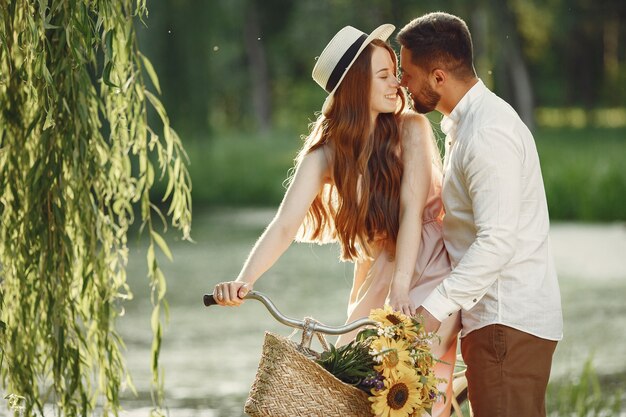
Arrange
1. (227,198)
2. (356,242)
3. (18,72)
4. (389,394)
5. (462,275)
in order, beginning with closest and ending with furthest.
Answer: (389,394)
(462,275)
(356,242)
(18,72)
(227,198)

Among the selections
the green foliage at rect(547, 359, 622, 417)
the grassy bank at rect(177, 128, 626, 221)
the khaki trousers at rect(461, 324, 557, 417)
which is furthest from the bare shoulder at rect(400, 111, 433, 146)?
the grassy bank at rect(177, 128, 626, 221)

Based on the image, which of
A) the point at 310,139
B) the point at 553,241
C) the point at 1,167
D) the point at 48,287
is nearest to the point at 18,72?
the point at 1,167

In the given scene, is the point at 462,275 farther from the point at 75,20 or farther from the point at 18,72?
the point at 18,72

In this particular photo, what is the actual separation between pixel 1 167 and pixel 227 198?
1243cm

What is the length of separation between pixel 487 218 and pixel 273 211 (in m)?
12.7

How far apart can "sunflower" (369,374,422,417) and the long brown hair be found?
68 centimetres

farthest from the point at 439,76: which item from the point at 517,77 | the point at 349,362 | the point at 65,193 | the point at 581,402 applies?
the point at 517,77

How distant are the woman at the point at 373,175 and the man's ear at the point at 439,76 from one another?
0.49 ft

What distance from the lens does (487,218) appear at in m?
2.81

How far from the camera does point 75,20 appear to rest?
3305 mm

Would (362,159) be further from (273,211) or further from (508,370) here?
(273,211)

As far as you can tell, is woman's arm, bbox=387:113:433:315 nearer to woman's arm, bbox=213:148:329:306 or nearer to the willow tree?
woman's arm, bbox=213:148:329:306

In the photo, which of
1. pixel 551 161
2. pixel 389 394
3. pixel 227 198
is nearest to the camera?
pixel 389 394

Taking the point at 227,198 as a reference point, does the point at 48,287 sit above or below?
above
